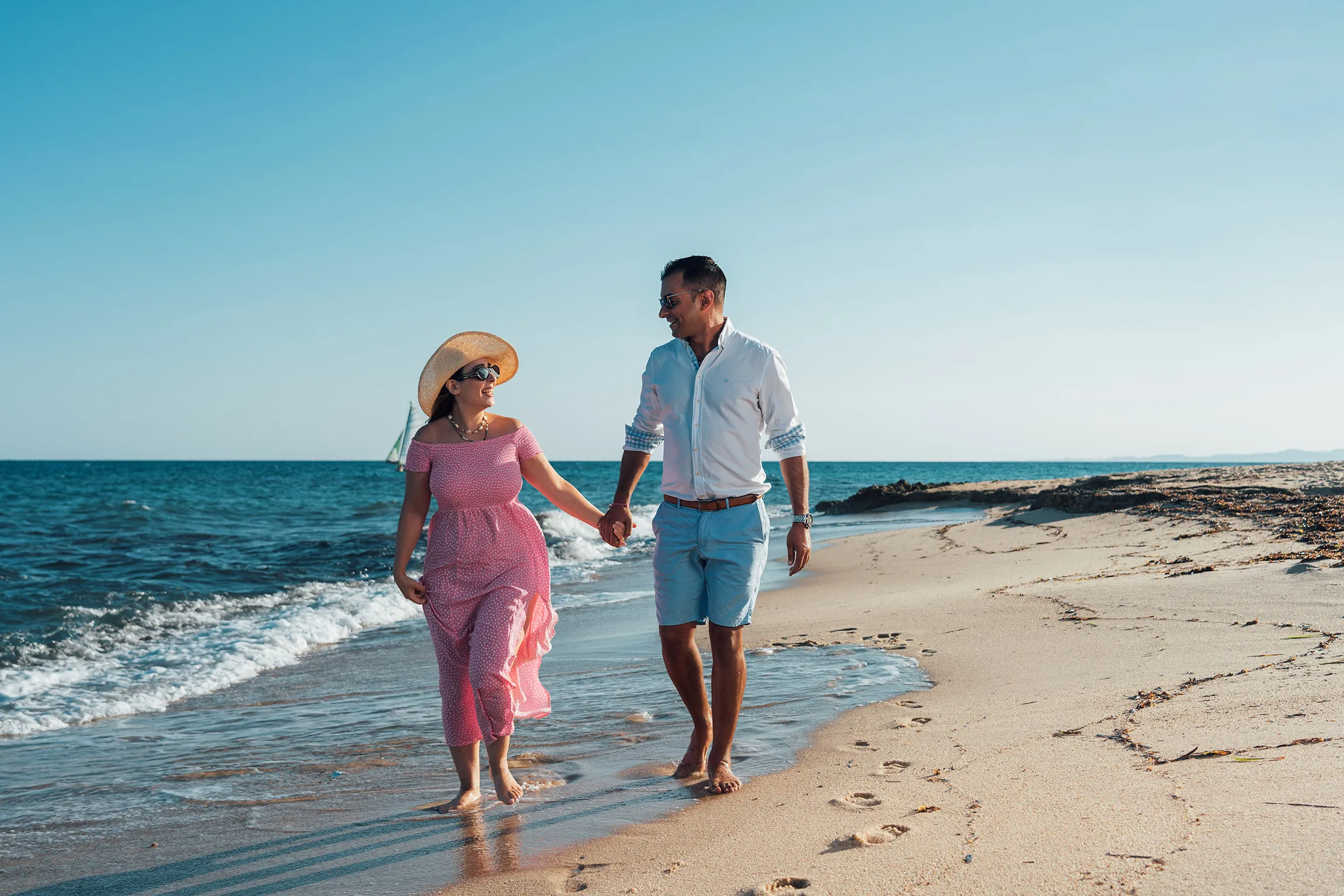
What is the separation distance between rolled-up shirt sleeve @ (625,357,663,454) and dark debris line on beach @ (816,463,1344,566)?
4889 mm

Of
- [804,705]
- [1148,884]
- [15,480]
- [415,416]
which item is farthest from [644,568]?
[15,480]

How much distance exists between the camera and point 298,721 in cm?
520

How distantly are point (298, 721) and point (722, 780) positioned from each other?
3031 millimetres

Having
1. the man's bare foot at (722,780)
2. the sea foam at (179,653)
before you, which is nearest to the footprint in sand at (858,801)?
the man's bare foot at (722,780)

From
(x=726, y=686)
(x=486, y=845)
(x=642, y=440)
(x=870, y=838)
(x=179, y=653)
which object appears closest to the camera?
(x=870, y=838)

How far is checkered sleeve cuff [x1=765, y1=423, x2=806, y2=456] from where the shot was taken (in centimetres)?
364

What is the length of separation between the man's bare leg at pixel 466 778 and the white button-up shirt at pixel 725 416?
127cm

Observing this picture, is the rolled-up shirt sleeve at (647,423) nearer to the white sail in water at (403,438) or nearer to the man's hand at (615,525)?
the man's hand at (615,525)

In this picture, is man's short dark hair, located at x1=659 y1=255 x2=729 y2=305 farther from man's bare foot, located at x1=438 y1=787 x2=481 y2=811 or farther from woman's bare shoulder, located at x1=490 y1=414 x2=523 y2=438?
man's bare foot, located at x1=438 y1=787 x2=481 y2=811

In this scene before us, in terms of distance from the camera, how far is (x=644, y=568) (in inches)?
537

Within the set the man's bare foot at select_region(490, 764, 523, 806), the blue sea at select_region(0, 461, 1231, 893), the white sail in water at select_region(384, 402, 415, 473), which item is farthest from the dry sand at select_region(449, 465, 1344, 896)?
the white sail in water at select_region(384, 402, 415, 473)

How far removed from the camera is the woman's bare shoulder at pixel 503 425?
3641 mm

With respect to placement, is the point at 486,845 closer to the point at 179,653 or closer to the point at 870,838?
the point at 870,838

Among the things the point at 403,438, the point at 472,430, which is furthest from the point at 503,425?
the point at 403,438
